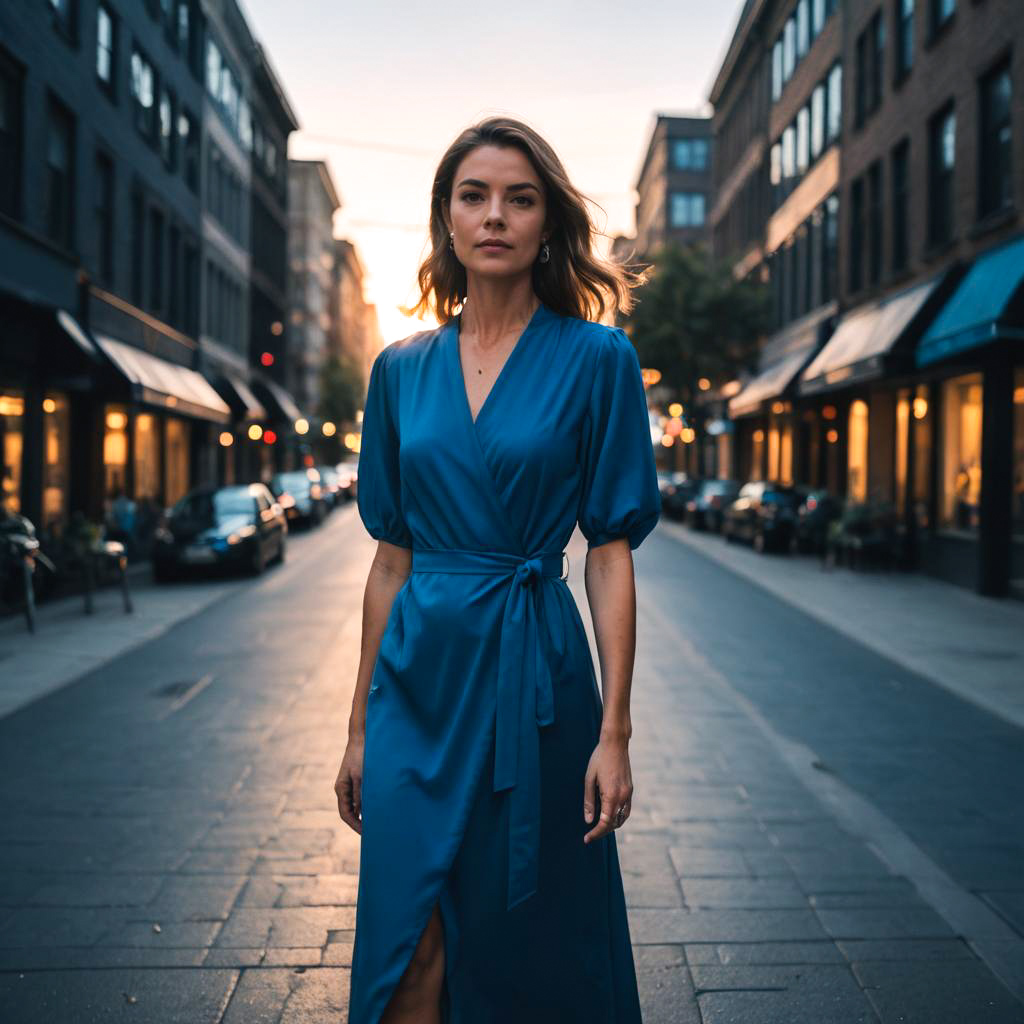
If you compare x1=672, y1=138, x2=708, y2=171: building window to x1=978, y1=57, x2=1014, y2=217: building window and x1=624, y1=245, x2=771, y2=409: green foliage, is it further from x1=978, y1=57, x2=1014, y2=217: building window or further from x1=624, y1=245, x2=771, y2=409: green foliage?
x1=978, y1=57, x2=1014, y2=217: building window

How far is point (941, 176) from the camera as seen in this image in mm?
20984

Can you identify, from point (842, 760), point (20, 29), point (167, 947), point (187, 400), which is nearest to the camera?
point (167, 947)

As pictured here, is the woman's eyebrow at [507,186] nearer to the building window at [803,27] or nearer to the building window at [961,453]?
the building window at [961,453]

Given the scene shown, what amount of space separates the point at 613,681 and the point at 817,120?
3177 cm

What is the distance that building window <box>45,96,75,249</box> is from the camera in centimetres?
2017

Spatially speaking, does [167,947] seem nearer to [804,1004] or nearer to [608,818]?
[804,1004]

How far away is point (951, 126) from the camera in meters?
20.4

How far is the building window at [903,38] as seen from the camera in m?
23.0

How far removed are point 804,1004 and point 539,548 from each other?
2.02m

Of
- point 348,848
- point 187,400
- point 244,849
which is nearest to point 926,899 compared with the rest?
point 348,848

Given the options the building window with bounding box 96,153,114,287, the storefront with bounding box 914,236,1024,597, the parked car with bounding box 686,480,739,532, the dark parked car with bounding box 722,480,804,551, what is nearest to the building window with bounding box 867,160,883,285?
the dark parked car with bounding box 722,480,804,551

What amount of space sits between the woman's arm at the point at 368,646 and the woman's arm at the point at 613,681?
403 millimetres

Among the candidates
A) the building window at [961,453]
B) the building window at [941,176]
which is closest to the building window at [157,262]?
the building window at [941,176]

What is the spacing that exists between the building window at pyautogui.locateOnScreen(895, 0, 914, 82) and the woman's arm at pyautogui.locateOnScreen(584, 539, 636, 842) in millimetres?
23013
